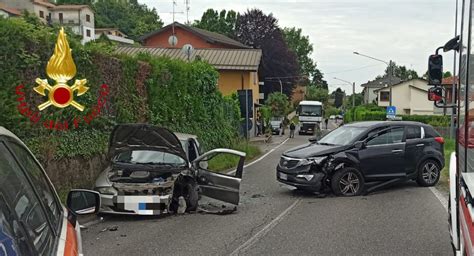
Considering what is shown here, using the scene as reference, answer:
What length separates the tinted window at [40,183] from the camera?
2.77m

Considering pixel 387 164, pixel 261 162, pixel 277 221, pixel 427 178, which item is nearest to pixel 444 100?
pixel 277 221

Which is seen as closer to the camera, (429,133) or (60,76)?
(60,76)

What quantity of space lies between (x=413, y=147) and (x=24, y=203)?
11419 mm

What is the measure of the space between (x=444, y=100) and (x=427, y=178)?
207 inches

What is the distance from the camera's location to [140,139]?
9.67 m

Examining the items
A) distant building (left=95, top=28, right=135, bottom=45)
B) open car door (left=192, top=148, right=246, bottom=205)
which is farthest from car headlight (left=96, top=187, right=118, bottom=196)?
distant building (left=95, top=28, right=135, bottom=45)

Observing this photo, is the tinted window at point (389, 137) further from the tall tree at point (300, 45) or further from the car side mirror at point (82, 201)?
the tall tree at point (300, 45)

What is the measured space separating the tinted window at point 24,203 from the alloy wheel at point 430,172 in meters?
11.5

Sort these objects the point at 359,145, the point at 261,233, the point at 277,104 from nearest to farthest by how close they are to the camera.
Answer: the point at 261,233, the point at 359,145, the point at 277,104

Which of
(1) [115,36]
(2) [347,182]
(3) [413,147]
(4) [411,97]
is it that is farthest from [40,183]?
(4) [411,97]

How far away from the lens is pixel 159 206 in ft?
29.6

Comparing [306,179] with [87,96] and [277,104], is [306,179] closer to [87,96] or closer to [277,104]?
[87,96]

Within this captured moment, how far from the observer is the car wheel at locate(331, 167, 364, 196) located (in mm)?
11547

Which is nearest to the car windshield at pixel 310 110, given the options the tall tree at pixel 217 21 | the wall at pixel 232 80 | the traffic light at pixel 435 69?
the wall at pixel 232 80
